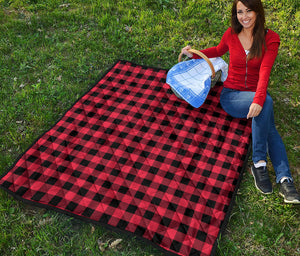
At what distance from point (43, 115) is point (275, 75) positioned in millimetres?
3518

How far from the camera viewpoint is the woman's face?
11.0 feet

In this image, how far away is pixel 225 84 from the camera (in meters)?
4.07

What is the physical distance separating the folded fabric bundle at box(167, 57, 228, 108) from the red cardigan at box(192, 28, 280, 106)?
0.25 m

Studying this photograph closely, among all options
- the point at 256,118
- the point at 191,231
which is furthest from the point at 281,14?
the point at 191,231

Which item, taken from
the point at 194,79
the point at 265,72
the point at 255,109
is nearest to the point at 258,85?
the point at 265,72

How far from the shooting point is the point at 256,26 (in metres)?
3.51

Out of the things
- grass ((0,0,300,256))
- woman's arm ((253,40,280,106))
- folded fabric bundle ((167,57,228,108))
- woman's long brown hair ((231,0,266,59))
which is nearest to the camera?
grass ((0,0,300,256))

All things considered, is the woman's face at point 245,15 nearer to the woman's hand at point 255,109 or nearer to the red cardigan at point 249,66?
the red cardigan at point 249,66

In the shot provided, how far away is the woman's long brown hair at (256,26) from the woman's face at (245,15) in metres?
0.04

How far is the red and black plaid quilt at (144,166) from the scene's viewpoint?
10.4 feet

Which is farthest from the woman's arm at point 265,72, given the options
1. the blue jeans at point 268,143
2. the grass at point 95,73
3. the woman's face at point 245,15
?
the grass at point 95,73

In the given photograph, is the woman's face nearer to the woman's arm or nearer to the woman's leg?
the woman's arm

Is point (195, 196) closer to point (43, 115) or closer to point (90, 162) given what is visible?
point (90, 162)

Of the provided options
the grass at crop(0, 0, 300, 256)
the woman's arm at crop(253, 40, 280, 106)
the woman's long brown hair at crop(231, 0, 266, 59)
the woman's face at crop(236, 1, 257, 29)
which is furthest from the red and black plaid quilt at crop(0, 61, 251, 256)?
the woman's face at crop(236, 1, 257, 29)
